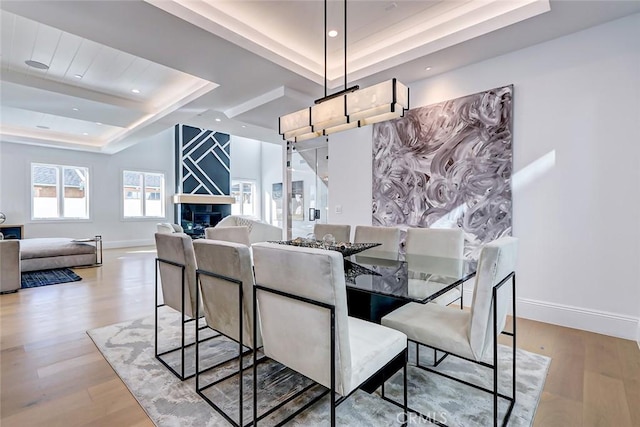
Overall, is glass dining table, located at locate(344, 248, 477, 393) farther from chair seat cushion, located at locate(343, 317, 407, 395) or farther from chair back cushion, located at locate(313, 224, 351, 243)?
chair back cushion, located at locate(313, 224, 351, 243)

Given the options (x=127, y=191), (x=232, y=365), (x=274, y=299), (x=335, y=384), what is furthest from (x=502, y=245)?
(x=127, y=191)

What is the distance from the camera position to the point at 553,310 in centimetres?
299

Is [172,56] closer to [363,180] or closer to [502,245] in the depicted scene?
[363,180]

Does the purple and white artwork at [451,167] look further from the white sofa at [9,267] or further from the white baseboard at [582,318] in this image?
the white sofa at [9,267]

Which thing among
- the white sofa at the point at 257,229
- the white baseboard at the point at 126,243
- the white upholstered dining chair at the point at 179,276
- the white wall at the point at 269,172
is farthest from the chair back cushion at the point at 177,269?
the white wall at the point at 269,172

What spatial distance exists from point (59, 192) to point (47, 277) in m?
4.07

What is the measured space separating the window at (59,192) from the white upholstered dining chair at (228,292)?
27.9ft

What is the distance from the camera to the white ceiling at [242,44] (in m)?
2.56

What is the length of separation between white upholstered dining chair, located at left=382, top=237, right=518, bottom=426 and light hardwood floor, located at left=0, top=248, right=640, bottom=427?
0.47 m

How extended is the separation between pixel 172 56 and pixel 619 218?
4459 mm

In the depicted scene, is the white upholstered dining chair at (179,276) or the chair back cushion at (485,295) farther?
the white upholstered dining chair at (179,276)

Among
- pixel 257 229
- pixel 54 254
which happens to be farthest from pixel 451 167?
pixel 54 254

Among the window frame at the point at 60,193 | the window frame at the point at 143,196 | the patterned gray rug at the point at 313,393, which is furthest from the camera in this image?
the window frame at the point at 143,196

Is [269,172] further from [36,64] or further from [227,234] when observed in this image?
[227,234]
